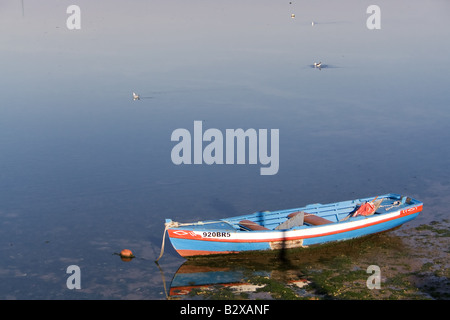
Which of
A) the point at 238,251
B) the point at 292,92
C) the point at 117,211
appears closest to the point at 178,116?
the point at 292,92

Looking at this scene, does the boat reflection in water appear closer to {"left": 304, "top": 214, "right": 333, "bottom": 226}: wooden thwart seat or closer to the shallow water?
the shallow water

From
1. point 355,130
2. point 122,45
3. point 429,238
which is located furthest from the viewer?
point 122,45

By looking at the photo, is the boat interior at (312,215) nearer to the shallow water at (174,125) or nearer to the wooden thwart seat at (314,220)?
the wooden thwart seat at (314,220)

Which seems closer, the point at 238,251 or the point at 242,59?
the point at 238,251

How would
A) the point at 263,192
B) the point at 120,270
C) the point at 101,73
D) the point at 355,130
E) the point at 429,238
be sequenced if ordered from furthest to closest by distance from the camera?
the point at 101,73 → the point at 355,130 → the point at 263,192 → the point at 429,238 → the point at 120,270

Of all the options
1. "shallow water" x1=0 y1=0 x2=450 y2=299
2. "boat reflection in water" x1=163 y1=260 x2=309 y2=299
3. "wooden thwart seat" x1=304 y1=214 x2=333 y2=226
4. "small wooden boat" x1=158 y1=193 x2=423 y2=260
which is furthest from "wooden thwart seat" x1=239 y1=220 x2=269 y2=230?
"shallow water" x1=0 y1=0 x2=450 y2=299

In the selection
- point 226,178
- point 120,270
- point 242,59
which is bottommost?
point 120,270

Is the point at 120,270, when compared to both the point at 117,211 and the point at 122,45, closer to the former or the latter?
the point at 117,211
